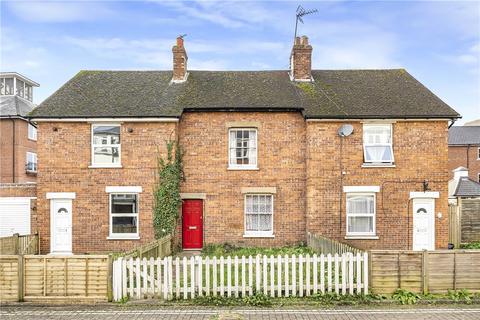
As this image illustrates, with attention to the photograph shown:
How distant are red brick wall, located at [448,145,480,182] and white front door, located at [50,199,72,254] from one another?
147 feet

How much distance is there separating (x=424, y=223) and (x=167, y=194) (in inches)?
440

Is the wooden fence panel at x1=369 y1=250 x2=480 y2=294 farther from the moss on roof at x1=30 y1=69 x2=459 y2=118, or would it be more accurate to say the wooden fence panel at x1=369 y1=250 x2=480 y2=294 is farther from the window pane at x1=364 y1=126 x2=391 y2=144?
the moss on roof at x1=30 y1=69 x2=459 y2=118

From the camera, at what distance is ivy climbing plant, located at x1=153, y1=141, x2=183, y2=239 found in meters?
19.3

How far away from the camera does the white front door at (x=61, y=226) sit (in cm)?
1966

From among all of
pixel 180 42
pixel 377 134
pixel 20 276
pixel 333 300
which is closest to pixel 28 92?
pixel 180 42

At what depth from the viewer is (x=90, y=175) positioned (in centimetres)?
1967

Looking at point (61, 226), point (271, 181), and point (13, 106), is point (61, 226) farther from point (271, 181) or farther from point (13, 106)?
point (13, 106)

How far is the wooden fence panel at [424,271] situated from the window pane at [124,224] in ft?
38.2

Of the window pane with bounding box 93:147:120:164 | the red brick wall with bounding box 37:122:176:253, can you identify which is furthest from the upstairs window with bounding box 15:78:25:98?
the window pane with bounding box 93:147:120:164

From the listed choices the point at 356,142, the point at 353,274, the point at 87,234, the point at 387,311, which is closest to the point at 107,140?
the point at 87,234

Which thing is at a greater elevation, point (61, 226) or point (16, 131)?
point (16, 131)

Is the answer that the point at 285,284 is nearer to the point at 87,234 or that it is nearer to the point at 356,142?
the point at 356,142

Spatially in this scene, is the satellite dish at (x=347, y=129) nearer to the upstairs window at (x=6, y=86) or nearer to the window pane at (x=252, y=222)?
the window pane at (x=252, y=222)

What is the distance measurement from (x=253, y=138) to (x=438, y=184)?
827 centimetres
